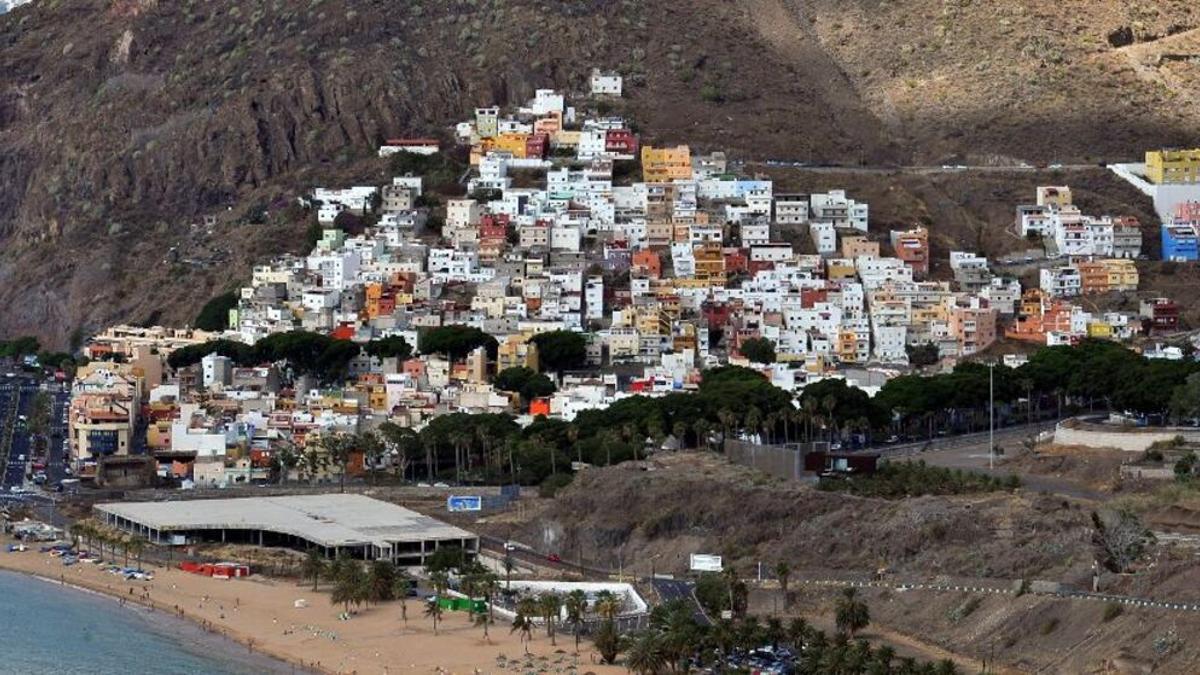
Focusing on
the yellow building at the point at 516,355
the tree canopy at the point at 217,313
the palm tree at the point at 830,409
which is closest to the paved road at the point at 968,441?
the palm tree at the point at 830,409

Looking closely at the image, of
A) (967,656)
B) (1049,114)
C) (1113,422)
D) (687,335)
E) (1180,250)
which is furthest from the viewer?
(1049,114)

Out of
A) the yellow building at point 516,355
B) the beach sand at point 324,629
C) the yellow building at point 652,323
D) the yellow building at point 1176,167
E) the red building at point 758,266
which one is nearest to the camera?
the beach sand at point 324,629

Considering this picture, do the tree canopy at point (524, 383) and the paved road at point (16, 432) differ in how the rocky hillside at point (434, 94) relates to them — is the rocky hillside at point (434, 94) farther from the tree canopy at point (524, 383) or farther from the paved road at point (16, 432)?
the tree canopy at point (524, 383)

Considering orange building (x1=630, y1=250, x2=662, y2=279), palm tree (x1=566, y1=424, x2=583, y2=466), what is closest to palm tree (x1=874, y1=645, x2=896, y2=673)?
palm tree (x1=566, y1=424, x2=583, y2=466)

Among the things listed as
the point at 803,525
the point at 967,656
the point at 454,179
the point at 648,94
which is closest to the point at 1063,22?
the point at 648,94

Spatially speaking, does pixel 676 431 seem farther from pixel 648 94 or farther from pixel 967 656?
pixel 648 94
